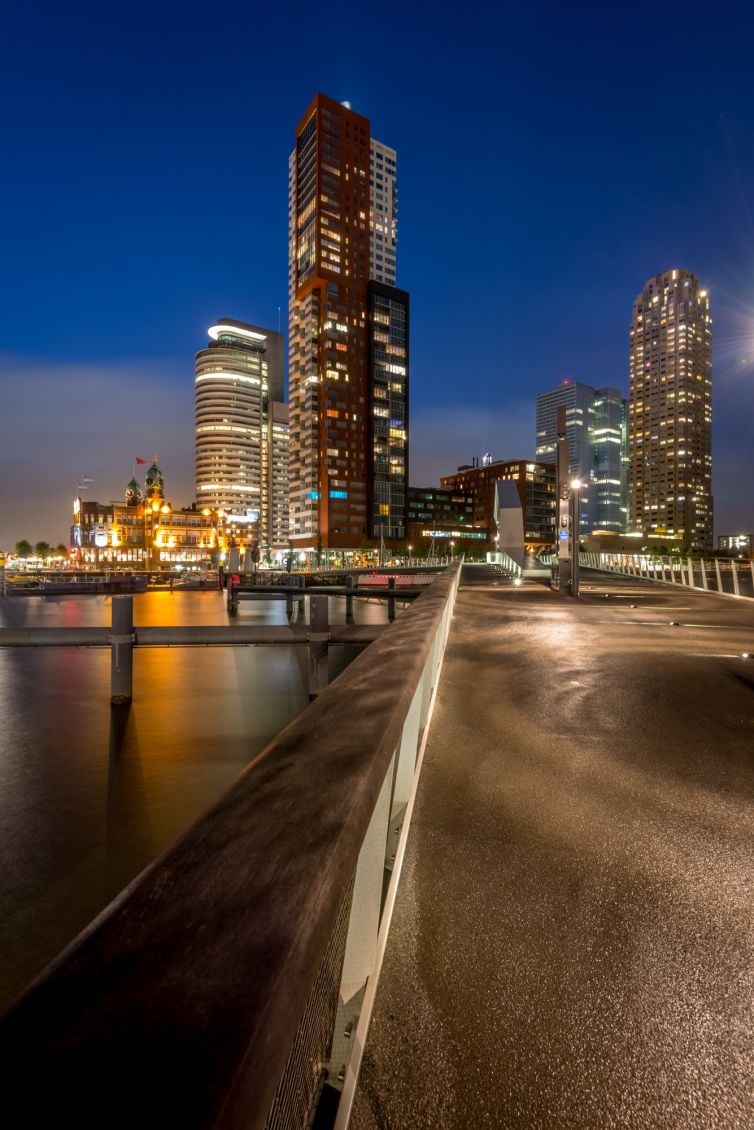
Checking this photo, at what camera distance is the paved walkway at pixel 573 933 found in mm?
1793

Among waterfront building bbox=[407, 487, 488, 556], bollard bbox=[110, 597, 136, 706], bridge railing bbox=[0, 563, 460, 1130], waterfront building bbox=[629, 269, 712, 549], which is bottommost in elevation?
bollard bbox=[110, 597, 136, 706]

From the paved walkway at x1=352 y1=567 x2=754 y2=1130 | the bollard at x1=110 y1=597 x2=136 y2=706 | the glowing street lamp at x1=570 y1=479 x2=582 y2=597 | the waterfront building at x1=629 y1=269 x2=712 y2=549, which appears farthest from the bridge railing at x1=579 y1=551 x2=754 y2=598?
the waterfront building at x1=629 y1=269 x2=712 y2=549

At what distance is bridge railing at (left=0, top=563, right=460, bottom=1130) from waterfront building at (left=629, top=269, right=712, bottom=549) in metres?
198

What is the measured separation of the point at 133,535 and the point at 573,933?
517ft

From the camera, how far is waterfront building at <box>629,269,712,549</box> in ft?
603

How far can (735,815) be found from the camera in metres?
3.67

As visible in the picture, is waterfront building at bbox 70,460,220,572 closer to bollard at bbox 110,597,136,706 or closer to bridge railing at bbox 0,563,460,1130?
bollard at bbox 110,597,136,706

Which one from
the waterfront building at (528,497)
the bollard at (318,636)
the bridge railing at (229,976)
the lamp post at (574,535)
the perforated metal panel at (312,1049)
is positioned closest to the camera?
the bridge railing at (229,976)

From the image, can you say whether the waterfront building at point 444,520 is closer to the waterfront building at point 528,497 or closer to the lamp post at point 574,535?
the waterfront building at point 528,497

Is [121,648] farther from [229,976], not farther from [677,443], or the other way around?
[677,443]

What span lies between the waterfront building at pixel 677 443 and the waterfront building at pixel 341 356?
9764 centimetres

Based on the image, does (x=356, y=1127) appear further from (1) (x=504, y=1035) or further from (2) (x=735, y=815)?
(2) (x=735, y=815)

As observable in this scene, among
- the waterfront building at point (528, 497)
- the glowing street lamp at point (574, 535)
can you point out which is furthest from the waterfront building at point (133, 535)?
the glowing street lamp at point (574, 535)

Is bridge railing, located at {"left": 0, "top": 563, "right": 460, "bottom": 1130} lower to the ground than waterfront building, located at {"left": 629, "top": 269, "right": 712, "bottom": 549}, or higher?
lower
